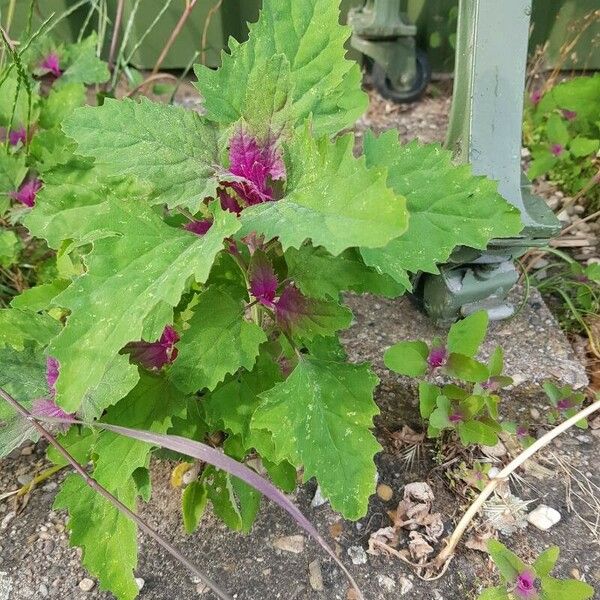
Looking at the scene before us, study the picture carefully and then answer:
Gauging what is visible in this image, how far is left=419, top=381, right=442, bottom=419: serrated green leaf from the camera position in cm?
118

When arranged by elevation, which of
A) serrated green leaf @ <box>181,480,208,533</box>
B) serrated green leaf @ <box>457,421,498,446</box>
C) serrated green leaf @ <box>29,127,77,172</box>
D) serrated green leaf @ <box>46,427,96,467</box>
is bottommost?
serrated green leaf @ <box>181,480,208,533</box>

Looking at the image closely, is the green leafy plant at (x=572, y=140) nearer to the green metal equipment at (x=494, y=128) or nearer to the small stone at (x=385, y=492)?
the green metal equipment at (x=494, y=128)

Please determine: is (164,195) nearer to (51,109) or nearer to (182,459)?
(182,459)

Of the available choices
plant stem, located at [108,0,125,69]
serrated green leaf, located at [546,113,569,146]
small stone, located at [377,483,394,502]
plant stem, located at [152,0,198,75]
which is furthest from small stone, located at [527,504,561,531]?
plant stem, located at [108,0,125,69]

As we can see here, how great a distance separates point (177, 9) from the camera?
2.15 meters

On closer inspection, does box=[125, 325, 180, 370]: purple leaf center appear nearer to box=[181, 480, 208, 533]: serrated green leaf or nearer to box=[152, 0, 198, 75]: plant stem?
box=[181, 480, 208, 533]: serrated green leaf

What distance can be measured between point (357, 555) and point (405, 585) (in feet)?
0.30

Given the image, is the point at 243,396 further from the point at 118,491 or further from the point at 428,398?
the point at 428,398

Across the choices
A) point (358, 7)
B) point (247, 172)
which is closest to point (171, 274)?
point (247, 172)

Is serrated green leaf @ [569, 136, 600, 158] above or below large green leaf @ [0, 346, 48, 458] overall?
above

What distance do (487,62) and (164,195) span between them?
0.74m

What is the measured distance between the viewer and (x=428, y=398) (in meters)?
1.18

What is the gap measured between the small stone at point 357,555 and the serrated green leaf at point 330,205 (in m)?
0.67

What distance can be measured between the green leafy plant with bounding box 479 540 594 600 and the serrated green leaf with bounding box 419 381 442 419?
25 centimetres
